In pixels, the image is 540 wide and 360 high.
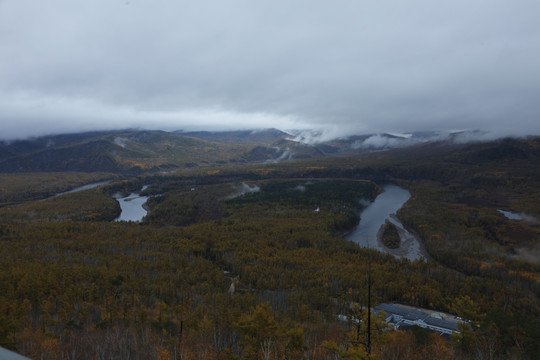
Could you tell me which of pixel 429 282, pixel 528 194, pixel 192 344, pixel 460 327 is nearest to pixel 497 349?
pixel 460 327

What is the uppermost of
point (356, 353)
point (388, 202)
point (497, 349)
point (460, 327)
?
point (356, 353)

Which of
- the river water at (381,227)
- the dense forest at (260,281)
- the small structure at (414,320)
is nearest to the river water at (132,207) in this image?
the dense forest at (260,281)

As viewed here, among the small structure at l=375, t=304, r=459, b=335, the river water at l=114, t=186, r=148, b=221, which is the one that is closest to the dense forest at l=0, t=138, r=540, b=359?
the small structure at l=375, t=304, r=459, b=335

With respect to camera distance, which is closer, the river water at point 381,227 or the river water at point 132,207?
the river water at point 381,227

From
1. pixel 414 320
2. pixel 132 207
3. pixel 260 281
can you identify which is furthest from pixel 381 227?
pixel 132 207

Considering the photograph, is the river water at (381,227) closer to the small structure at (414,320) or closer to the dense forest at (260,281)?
the dense forest at (260,281)

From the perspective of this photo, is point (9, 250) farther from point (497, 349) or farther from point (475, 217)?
point (475, 217)
